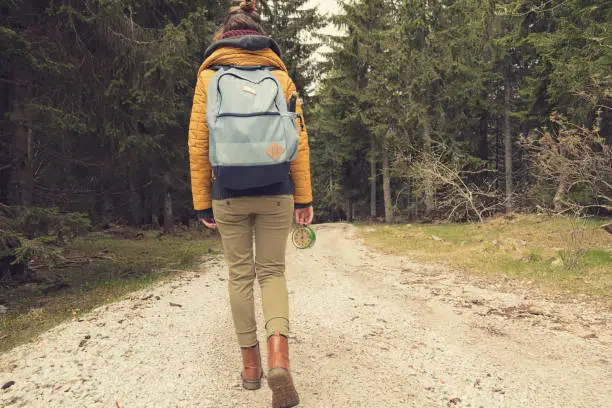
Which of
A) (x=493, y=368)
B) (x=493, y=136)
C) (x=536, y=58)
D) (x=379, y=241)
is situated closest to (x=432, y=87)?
(x=536, y=58)

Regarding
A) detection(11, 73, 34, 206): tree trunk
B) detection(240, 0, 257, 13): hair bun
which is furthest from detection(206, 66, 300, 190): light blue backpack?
detection(11, 73, 34, 206): tree trunk

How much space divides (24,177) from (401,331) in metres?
6.97

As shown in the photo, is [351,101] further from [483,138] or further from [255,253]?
[255,253]

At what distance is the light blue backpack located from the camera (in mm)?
2402

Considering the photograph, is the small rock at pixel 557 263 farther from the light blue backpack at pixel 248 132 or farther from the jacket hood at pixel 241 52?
the jacket hood at pixel 241 52

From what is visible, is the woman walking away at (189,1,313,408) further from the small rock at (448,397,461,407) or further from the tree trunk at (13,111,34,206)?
the tree trunk at (13,111,34,206)

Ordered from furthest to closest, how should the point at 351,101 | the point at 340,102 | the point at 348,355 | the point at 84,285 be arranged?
the point at 340,102 → the point at 351,101 → the point at 84,285 → the point at 348,355

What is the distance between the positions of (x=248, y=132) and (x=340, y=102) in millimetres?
25183

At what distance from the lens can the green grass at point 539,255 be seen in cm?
665

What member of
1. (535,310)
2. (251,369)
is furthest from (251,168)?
(535,310)

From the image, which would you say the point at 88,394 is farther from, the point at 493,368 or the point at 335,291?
the point at 335,291

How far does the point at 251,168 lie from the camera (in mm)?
2410

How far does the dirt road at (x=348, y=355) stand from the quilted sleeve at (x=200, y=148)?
1501 millimetres

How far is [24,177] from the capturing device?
688cm
